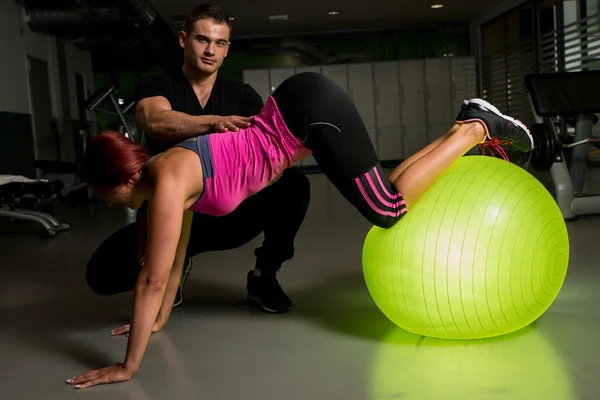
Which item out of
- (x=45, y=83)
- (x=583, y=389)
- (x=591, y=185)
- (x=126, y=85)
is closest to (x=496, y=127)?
(x=583, y=389)

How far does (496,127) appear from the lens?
1.82m

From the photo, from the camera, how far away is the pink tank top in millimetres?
1652

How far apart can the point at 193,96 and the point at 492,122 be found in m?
1.01

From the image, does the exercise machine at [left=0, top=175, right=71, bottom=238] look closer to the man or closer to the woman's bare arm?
the man

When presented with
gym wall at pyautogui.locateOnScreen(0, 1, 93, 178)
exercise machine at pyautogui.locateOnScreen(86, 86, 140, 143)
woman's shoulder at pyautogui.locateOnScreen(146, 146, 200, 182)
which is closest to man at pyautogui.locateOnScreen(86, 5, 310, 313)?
woman's shoulder at pyautogui.locateOnScreen(146, 146, 200, 182)

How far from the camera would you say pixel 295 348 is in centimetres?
175

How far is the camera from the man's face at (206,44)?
1963 mm

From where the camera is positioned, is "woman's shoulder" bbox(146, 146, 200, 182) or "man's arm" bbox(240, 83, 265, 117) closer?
"woman's shoulder" bbox(146, 146, 200, 182)

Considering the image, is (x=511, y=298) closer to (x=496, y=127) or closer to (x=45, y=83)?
(x=496, y=127)

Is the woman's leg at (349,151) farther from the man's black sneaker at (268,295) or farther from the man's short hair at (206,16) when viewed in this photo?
the man's black sneaker at (268,295)

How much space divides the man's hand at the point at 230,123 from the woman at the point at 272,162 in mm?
31

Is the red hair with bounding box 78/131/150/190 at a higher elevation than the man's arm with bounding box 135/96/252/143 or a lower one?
lower

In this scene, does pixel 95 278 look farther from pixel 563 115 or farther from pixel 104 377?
pixel 563 115

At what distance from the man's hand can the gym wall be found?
5476 millimetres
